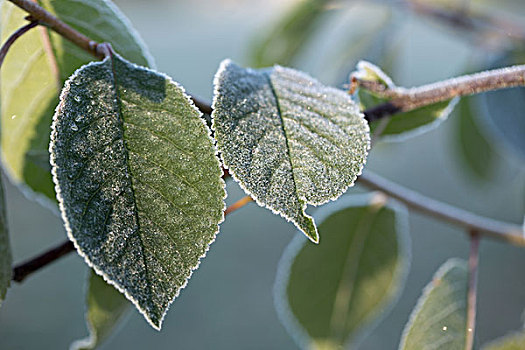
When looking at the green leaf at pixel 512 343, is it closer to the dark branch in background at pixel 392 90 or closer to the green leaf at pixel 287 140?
the dark branch in background at pixel 392 90

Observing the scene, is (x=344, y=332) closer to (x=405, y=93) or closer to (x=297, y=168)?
(x=405, y=93)

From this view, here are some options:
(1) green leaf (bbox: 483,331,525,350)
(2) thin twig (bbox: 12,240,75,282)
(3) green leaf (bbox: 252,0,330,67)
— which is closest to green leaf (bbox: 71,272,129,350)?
(2) thin twig (bbox: 12,240,75,282)

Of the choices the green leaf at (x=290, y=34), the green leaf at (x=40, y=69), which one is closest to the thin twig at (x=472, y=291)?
the green leaf at (x=40, y=69)

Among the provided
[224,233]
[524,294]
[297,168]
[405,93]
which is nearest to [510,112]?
[405,93]

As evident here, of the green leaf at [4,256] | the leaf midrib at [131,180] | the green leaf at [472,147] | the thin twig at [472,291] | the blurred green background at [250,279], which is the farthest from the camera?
the blurred green background at [250,279]

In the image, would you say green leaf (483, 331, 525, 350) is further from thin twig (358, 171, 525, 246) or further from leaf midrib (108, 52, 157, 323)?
leaf midrib (108, 52, 157, 323)

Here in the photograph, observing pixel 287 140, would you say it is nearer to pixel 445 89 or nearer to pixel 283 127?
pixel 283 127
